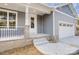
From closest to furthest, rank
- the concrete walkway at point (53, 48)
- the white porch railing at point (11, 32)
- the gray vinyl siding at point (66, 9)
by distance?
the white porch railing at point (11, 32), the concrete walkway at point (53, 48), the gray vinyl siding at point (66, 9)

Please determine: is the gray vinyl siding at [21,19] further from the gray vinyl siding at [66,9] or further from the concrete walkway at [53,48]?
the gray vinyl siding at [66,9]

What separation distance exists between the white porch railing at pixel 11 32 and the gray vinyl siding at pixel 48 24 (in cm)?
47

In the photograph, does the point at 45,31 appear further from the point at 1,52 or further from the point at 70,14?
the point at 1,52

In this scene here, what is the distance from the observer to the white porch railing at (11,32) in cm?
215

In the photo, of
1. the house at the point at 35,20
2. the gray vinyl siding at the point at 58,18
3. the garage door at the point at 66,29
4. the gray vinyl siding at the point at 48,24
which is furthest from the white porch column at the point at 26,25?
the garage door at the point at 66,29

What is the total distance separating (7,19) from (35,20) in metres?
0.53

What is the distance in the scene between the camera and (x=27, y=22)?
2332 mm

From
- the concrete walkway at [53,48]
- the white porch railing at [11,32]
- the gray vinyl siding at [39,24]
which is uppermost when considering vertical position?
the gray vinyl siding at [39,24]

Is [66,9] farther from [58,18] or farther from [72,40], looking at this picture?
[72,40]

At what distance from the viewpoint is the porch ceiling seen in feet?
7.32

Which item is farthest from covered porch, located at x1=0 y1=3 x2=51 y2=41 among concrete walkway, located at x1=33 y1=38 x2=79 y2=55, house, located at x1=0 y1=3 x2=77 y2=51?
concrete walkway, located at x1=33 y1=38 x2=79 y2=55

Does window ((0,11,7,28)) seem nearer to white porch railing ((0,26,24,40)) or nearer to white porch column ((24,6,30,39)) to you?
white porch railing ((0,26,24,40))
